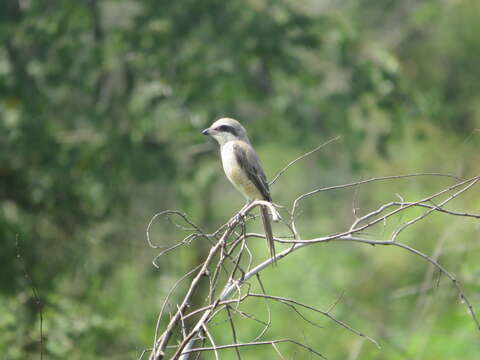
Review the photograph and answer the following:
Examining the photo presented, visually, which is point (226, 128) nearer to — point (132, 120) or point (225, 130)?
point (225, 130)

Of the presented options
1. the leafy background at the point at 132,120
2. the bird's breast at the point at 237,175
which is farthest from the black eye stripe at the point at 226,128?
the leafy background at the point at 132,120

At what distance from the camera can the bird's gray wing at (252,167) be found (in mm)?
4938

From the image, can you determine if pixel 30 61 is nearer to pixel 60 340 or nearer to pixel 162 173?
pixel 162 173

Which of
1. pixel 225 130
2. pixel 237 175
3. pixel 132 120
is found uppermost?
pixel 132 120

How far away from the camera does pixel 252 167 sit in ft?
16.3

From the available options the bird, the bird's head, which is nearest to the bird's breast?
the bird

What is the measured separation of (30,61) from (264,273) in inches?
310

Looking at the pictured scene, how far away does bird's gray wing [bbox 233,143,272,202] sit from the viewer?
4.94 meters

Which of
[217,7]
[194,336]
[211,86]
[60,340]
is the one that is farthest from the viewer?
[217,7]

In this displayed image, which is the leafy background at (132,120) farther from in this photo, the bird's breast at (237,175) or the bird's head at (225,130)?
the bird's breast at (237,175)

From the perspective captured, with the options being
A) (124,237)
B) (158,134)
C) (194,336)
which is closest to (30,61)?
(158,134)

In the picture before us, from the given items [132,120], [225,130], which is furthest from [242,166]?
[132,120]

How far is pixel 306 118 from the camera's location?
29.0 feet

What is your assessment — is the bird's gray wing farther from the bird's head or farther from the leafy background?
the leafy background
